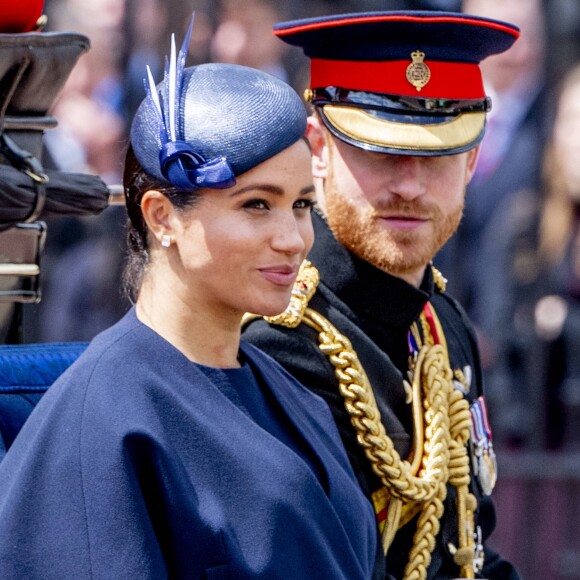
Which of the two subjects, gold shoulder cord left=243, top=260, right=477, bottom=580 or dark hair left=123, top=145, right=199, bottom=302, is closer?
dark hair left=123, top=145, right=199, bottom=302

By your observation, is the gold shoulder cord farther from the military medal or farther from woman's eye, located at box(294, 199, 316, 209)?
woman's eye, located at box(294, 199, 316, 209)

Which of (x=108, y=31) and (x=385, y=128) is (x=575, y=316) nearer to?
(x=108, y=31)

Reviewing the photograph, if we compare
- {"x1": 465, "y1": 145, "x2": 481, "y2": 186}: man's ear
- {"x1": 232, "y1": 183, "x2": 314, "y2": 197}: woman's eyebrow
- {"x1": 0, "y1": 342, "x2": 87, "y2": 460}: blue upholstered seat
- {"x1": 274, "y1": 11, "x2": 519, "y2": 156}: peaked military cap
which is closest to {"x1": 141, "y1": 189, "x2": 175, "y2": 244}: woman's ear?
{"x1": 232, "y1": 183, "x2": 314, "y2": 197}: woman's eyebrow

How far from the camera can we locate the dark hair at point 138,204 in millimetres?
2383

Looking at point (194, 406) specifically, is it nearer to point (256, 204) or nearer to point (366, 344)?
point (256, 204)

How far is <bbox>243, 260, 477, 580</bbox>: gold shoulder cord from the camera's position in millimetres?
3000

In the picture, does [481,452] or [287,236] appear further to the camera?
[481,452]

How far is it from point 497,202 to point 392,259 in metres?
2.69

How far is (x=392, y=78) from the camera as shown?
317 cm

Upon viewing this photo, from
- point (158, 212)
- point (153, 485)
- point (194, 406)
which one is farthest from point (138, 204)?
point (153, 485)

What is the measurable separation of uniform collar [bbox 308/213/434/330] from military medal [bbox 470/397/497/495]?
37cm

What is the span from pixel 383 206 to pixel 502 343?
8.80ft

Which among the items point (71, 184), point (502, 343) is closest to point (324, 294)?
point (71, 184)

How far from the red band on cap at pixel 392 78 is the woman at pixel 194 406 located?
0.70 m
